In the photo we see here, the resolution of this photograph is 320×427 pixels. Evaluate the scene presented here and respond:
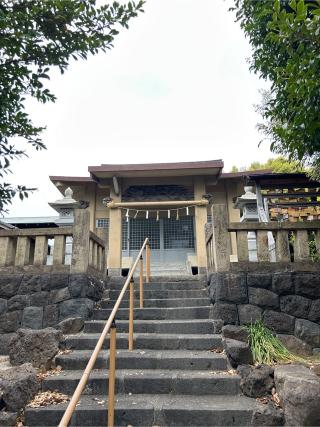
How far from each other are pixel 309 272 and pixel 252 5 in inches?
168

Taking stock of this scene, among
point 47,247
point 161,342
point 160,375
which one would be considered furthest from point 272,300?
point 47,247

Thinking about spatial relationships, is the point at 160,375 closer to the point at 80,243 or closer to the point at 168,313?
the point at 168,313

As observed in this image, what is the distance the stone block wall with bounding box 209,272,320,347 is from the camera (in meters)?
5.11

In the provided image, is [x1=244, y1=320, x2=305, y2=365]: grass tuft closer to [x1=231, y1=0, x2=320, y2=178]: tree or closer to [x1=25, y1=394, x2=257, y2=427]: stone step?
[x1=25, y1=394, x2=257, y2=427]: stone step

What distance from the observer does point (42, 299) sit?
571 centimetres

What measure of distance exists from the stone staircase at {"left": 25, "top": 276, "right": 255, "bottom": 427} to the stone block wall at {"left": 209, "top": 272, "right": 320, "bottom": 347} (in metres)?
0.43

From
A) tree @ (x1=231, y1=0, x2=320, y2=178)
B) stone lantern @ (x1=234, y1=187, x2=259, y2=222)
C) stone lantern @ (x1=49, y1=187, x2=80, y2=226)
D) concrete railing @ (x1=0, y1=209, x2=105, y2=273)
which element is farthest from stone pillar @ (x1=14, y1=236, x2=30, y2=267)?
stone lantern @ (x1=234, y1=187, x2=259, y2=222)

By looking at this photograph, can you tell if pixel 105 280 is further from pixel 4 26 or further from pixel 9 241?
pixel 4 26

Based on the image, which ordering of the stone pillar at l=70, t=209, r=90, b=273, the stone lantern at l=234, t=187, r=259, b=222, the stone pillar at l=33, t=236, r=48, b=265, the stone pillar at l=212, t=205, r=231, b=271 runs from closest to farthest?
the stone pillar at l=212, t=205, r=231, b=271 → the stone pillar at l=70, t=209, r=90, b=273 → the stone pillar at l=33, t=236, r=48, b=265 → the stone lantern at l=234, t=187, r=259, b=222

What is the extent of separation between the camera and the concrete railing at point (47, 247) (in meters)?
5.88

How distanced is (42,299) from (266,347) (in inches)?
144

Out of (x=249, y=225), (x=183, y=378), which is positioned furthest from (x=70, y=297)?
(x=249, y=225)

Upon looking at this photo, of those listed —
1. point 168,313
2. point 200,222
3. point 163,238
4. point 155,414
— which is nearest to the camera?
point 155,414

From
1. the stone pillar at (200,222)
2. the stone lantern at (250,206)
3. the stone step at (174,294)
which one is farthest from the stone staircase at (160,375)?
the stone lantern at (250,206)
